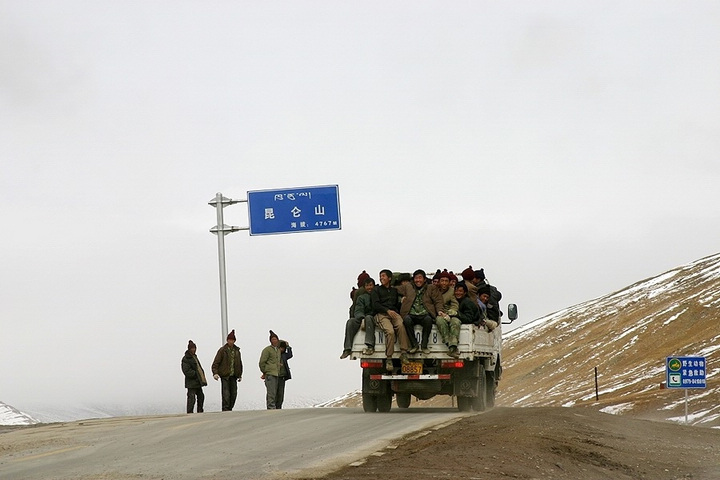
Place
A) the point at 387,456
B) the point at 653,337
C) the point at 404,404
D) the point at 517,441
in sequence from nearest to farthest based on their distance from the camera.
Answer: the point at 387,456
the point at 517,441
the point at 404,404
the point at 653,337

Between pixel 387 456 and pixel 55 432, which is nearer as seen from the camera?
pixel 387 456

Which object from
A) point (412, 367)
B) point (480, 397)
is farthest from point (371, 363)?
point (480, 397)

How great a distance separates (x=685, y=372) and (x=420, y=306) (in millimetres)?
11102

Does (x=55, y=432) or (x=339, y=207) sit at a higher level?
(x=339, y=207)

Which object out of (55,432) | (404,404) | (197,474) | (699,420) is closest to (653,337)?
(699,420)

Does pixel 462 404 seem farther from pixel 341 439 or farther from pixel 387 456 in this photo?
pixel 387 456

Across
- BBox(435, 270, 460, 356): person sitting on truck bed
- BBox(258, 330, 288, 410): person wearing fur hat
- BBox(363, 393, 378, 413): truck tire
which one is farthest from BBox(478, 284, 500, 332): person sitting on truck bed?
BBox(258, 330, 288, 410): person wearing fur hat

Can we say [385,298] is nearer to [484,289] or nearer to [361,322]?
[361,322]

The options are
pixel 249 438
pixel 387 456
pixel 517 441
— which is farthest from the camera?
pixel 249 438

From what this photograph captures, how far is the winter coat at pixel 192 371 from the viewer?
92.3ft

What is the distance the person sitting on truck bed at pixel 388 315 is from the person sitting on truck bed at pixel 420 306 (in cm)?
14

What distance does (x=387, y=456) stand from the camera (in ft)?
48.3

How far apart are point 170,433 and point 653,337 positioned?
82450 millimetres

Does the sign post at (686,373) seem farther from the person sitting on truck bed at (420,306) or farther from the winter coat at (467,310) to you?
the person sitting on truck bed at (420,306)
